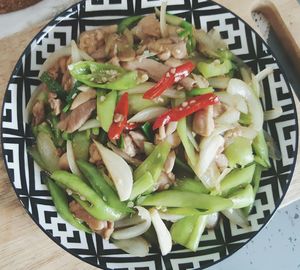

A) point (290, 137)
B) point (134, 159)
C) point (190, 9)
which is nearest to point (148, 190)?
point (134, 159)

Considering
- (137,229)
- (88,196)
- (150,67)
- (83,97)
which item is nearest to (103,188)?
(88,196)

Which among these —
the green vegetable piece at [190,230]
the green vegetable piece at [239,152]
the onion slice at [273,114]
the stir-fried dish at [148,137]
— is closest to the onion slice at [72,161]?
the stir-fried dish at [148,137]

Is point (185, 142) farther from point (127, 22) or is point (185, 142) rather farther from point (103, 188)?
point (127, 22)

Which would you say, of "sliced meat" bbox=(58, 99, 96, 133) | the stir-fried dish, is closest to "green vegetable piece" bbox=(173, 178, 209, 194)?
the stir-fried dish

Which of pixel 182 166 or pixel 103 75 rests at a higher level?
pixel 103 75

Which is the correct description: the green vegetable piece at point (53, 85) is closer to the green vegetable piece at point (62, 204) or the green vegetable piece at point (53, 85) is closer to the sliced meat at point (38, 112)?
the sliced meat at point (38, 112)

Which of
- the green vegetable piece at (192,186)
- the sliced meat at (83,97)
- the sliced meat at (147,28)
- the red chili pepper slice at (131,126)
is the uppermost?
the sliced meat at (147,28)
